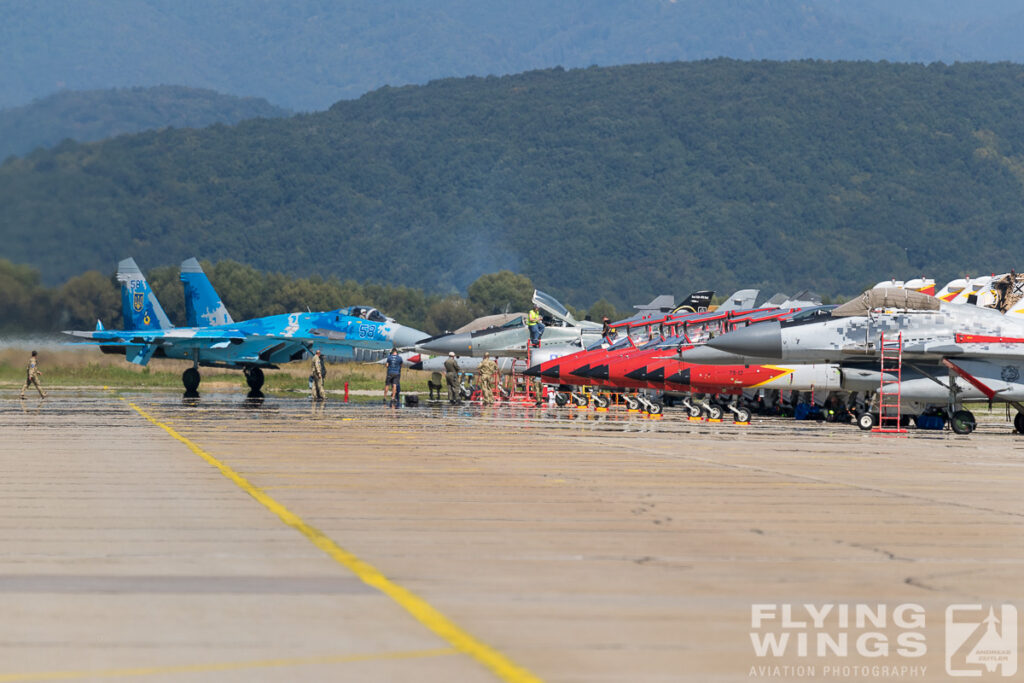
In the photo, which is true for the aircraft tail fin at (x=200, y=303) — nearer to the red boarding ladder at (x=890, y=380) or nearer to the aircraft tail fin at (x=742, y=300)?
the aircraft tail fin at (x=742, y=300)

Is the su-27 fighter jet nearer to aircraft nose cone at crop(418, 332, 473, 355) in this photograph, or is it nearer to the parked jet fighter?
the parked jet fighter

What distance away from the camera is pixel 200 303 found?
39.9 m

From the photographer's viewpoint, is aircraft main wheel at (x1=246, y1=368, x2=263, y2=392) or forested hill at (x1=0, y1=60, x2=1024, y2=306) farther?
forested hill at (x1=0, y1=60, x2=1024, y2=306)

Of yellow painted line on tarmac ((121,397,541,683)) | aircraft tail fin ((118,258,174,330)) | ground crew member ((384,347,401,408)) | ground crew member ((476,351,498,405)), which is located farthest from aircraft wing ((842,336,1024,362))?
aircraft tail fin ((118,258,174,330))

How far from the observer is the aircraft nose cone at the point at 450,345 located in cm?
3428

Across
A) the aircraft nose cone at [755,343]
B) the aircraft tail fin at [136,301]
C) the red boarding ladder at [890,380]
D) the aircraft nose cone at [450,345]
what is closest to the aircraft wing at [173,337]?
the aircraft tail fin at [136,301]

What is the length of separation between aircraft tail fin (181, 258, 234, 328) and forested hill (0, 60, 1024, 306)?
5898 centimetres

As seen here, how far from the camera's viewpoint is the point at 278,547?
25.8 ft

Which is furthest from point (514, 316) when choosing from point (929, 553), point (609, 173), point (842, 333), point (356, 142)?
point (609, 173)

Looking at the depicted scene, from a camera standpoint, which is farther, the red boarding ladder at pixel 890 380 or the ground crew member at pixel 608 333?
the ground crew member at pixel 608 333

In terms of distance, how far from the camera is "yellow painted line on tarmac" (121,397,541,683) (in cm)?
506

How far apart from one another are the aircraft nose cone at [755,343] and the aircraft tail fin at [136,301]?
70.8ft

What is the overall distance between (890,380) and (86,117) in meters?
32.9

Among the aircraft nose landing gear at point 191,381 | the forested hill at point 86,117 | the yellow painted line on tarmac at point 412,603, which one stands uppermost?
the forested hill at point 86,117
